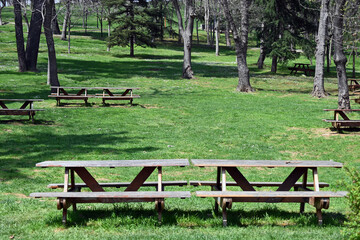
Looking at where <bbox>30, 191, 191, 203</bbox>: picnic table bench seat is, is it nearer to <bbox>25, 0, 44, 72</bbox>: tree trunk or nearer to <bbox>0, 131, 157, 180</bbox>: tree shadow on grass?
<bbox>0, 131, 157, 180</bbox>: tree shadow on grass

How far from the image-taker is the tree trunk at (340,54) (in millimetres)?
17641

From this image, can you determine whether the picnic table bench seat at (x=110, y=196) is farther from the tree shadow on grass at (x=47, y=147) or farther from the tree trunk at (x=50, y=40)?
the tree trunk at (x=50, y=40)

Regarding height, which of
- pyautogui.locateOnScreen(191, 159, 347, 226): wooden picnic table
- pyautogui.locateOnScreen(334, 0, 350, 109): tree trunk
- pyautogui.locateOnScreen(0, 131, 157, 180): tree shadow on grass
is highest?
pyautogui.locateOnScreen(334, 0, 350, 109): tree trunk

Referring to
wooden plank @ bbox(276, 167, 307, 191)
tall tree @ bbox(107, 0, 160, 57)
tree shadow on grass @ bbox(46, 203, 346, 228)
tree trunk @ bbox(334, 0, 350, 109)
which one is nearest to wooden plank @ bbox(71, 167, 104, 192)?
tree shadow on grass @ bbox(46, 203, 346, 228)

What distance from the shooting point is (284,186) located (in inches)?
276

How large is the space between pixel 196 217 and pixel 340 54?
1452 centimetres

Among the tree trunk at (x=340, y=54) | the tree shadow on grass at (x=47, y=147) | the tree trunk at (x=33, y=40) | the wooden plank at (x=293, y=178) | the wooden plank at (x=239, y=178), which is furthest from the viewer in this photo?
the tree trunk at (x=33, y=40)

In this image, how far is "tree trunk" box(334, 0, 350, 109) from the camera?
57.9 ft

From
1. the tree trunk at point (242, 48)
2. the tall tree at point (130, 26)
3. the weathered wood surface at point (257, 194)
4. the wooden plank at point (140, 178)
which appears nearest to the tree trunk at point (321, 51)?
the tree trunk at point (242, 48)

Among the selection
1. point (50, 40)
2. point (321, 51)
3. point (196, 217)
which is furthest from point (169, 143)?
point (321, 51)

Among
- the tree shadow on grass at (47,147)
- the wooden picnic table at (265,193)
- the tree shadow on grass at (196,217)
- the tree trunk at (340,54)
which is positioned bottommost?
the tree shadow on grass at (47,147)

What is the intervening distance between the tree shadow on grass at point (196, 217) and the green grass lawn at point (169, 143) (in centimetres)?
2

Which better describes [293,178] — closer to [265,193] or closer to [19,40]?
[265,193]

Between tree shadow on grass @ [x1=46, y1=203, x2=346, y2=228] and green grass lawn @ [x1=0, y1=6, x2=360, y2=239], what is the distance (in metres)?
0.02
